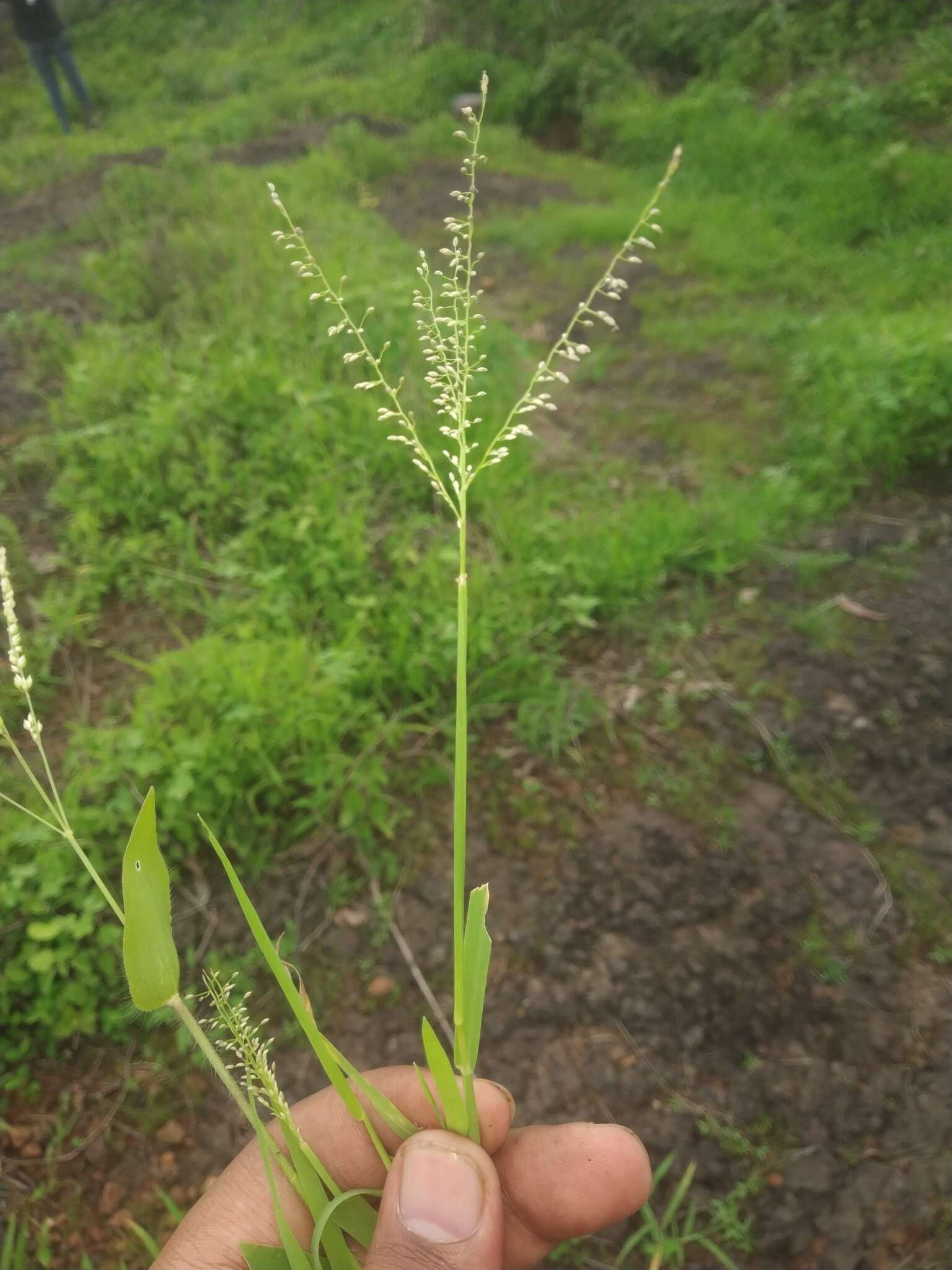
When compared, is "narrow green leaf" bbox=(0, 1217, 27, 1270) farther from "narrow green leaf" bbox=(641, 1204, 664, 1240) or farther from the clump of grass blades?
"narrow green leaf" bbox=(641, 1204, 664, 1240)

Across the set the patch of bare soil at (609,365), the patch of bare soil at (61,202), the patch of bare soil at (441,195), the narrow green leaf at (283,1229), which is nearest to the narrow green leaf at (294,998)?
the narrow green leaf at (283,1229)

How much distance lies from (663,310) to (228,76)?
8.42 metres

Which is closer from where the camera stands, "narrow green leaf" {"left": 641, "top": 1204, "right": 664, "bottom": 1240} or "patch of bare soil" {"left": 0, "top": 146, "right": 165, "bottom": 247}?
"narrow green leaf" {"left": 641, "top": 1204, "right": 664, "bottom": 1240}

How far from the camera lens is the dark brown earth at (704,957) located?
1.93 m

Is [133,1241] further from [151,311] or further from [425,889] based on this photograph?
[151,311]

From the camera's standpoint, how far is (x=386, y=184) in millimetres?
7336

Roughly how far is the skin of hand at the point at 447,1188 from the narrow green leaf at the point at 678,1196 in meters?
0.40

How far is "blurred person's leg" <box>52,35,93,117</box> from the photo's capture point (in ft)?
31.6

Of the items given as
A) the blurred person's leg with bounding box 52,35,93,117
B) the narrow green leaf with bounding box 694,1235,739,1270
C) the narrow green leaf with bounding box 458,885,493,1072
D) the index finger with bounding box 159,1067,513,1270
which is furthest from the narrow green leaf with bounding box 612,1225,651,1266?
the blurred person's leg with bounding box 52,35,93,117

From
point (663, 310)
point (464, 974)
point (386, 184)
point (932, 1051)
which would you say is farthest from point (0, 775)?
point (386, 184)

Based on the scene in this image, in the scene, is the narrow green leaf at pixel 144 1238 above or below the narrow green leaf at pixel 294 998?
below

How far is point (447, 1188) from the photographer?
119cm

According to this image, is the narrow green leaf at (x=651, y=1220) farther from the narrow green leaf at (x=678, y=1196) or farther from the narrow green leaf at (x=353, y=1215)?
the narrow green leaf at (x=353, y=1215)

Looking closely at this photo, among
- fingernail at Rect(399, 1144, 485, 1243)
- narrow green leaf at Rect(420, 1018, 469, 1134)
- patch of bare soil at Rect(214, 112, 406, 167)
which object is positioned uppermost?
patch of bare soil at Rect(214, 112, 406, 167)
